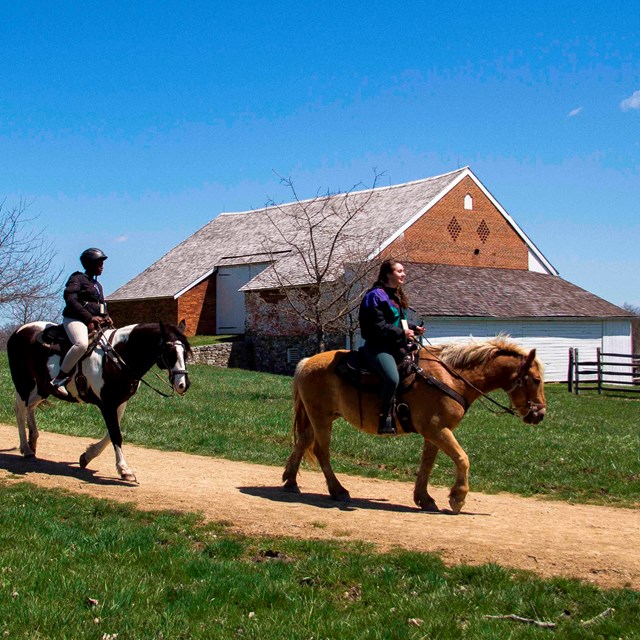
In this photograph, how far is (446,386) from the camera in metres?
10.1

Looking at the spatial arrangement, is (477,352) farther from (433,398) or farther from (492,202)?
(492,202)

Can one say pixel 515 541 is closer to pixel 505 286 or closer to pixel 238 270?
pixel 505 286

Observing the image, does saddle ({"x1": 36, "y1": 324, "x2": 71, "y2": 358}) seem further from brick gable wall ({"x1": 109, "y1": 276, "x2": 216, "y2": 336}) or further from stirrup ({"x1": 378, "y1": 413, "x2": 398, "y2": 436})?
brick gable wall ({"x1": 109, "y1": 276, "x2": 216, "y2": 336})

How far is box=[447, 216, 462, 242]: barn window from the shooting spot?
47562mm

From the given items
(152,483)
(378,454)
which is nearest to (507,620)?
(152,483)

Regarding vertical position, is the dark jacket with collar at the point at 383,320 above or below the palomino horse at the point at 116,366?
above

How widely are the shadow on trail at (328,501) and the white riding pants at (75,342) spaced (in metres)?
2.79

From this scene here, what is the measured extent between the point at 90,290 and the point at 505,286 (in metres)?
36.6

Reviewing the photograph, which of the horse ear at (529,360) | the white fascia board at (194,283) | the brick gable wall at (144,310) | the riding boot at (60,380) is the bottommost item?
the riding boot at (60,380)

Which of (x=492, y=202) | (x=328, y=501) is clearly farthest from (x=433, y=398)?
(x=492, y=202)

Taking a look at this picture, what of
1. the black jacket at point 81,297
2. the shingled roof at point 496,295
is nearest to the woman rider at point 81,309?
the black jacket at point 81,297

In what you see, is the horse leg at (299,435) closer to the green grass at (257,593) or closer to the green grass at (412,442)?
the green grass at (412,442)

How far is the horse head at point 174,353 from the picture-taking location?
10.8m

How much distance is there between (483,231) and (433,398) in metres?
40.3
